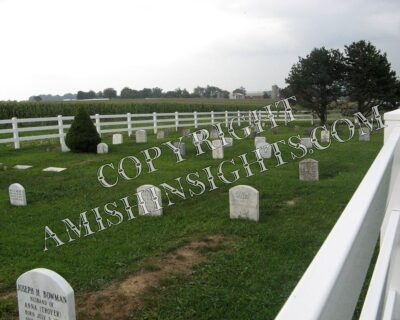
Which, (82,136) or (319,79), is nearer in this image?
(82,136)

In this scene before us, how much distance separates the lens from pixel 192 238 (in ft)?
21.0

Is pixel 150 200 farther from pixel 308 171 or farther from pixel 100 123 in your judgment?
pixel 100 123

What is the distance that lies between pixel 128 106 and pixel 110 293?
116 feet

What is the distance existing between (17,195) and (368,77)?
25.5 meters

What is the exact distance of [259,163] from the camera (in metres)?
12.8

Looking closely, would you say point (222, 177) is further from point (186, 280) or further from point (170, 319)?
point (170, 319)

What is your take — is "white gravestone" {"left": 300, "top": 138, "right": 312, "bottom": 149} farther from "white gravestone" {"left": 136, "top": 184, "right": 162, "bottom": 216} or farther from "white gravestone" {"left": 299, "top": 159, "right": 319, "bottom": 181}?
"white gravestone" {"left": 136, "top": 184, "right": 162, "bottom": 216}

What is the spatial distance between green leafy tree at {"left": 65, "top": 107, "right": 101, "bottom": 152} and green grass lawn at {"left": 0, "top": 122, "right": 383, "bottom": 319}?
4.12 meters

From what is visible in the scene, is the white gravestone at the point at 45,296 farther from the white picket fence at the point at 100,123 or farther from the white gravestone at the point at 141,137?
the white gravestone at the point at 141,137

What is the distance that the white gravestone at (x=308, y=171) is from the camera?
1002 centimetres

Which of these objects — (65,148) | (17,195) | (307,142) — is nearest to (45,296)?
(17,195)

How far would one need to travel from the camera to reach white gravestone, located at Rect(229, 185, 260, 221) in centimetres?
701

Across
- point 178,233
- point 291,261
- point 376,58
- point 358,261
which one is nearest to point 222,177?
point 178,233

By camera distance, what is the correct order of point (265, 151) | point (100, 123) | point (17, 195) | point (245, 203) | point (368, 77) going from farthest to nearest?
point (368, 77)
point (100, 123)
point (265, 151)
point (17, 195)
point (245, 203)
